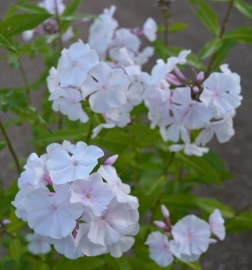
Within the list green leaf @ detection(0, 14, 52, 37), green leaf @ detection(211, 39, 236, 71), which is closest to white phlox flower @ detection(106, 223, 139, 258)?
green leaf @ detection(0, 14, 52, 37)

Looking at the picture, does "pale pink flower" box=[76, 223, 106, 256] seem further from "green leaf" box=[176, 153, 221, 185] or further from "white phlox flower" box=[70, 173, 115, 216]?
"green leaf" box=[176, 153, 221, 185]

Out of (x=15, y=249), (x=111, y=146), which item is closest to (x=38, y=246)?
(x=15, y=249)

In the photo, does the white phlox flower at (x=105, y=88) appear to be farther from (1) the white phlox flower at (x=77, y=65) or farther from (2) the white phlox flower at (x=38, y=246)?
(2) the white phlox flower at (x=38, y=246)

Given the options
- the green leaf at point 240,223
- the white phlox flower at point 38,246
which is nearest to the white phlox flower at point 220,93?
the green leaf at point 240,223

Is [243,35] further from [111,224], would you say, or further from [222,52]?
[111,224]

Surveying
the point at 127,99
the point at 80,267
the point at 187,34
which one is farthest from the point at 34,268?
the point at 187,34

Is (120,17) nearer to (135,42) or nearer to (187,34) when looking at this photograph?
(187,34)
